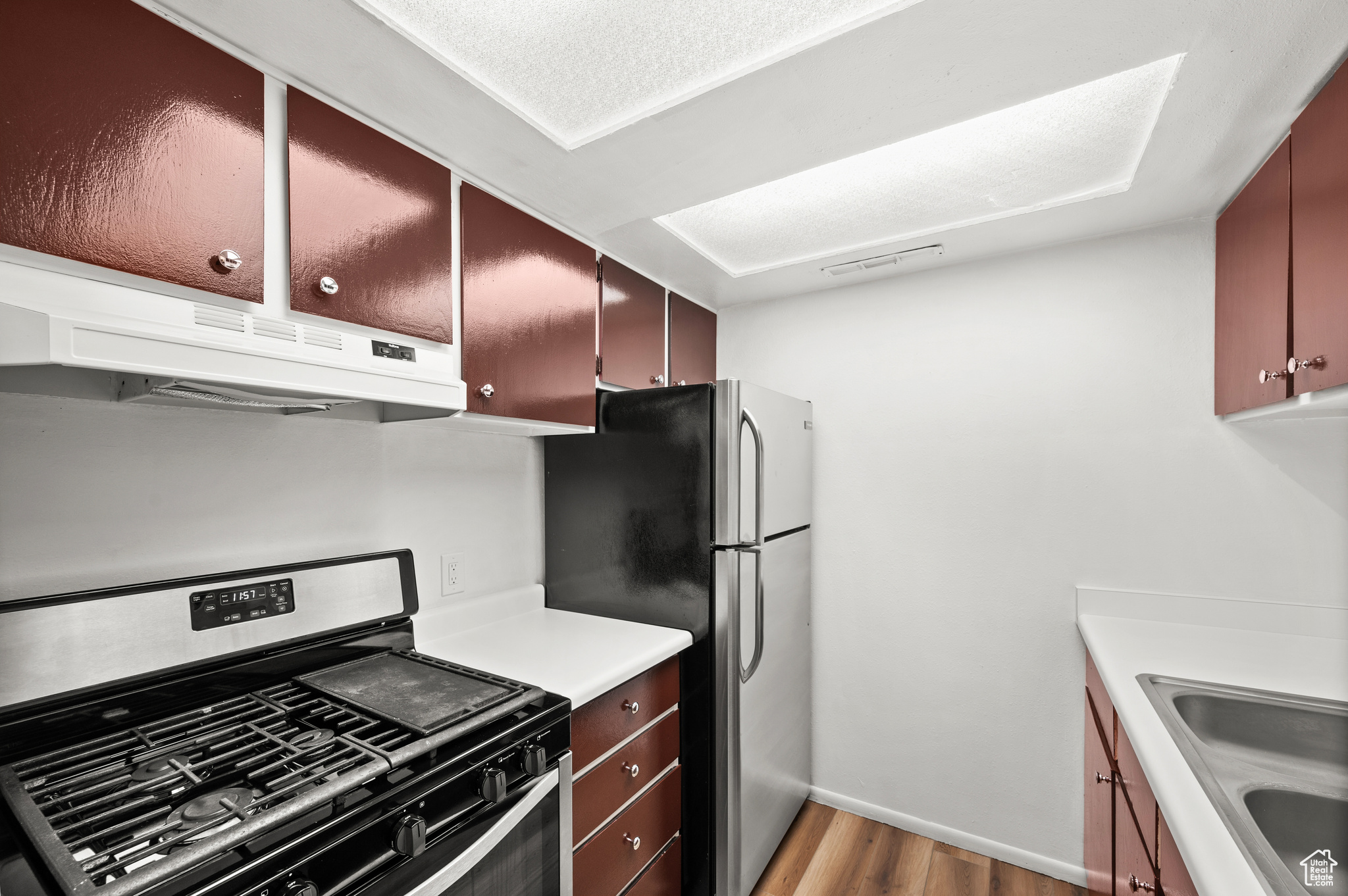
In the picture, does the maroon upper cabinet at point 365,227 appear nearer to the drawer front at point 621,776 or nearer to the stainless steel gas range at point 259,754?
the stainless steel gas range at point 259,754

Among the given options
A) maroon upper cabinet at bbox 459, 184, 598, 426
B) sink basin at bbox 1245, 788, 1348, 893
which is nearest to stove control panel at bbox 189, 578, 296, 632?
maroon upper cabinet at bbox 459, 184, 598, 426

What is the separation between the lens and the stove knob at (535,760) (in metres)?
1.16

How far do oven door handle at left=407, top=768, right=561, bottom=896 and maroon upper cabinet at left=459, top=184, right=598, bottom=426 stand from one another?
35.2 inches

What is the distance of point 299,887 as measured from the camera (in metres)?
0.79

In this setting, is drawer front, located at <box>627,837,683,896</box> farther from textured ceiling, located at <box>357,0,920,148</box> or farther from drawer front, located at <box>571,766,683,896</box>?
textured ceiling, located at <box>357,0,920,148</box>

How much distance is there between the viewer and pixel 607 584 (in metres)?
2.01

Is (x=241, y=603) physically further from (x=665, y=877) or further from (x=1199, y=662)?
(x=1199, y=662)

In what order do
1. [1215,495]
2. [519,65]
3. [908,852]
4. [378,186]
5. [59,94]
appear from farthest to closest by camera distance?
[908,852], [1215,495], [378,186], [519,65], [59,94]

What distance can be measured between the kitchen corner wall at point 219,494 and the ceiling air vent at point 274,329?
1.63 feet

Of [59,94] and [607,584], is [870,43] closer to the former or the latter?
[59,94]

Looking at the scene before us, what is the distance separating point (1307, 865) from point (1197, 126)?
5.00ft

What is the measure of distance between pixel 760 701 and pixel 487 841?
113cm

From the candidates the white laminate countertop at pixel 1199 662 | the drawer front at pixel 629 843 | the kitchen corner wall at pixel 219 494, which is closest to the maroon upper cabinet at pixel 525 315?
the kitchen corner wall at pixel 219 494

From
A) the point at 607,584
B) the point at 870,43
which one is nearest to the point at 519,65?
the point at 870,43
